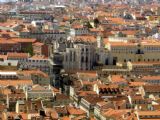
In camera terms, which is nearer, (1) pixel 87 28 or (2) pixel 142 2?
(1) pixel 87 28

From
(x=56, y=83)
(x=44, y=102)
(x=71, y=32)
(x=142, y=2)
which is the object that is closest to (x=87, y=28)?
(x=71, y=32)

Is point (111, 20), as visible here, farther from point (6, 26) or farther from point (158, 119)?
point (158, 119)

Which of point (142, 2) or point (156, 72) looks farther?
point (142, 2)

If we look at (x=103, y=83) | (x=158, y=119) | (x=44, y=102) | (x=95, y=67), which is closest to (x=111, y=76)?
(x=103, y=83)

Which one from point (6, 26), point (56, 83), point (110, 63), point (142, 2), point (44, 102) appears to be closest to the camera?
point (44, 102)

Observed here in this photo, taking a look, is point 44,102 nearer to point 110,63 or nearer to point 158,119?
point 158,119

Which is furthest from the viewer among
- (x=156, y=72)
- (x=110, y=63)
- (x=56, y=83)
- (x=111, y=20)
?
(x=111, y=20)

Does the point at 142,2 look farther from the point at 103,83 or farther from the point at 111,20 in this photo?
the point at 103,83

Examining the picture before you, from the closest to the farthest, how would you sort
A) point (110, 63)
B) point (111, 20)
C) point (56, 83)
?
point (56, 83)
point (110, 63)
point (111, 20)

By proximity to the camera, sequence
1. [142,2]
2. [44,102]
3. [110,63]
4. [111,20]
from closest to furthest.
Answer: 1. [44,102]
2. [110,63]
3. [111,20]
4. [142,2]
